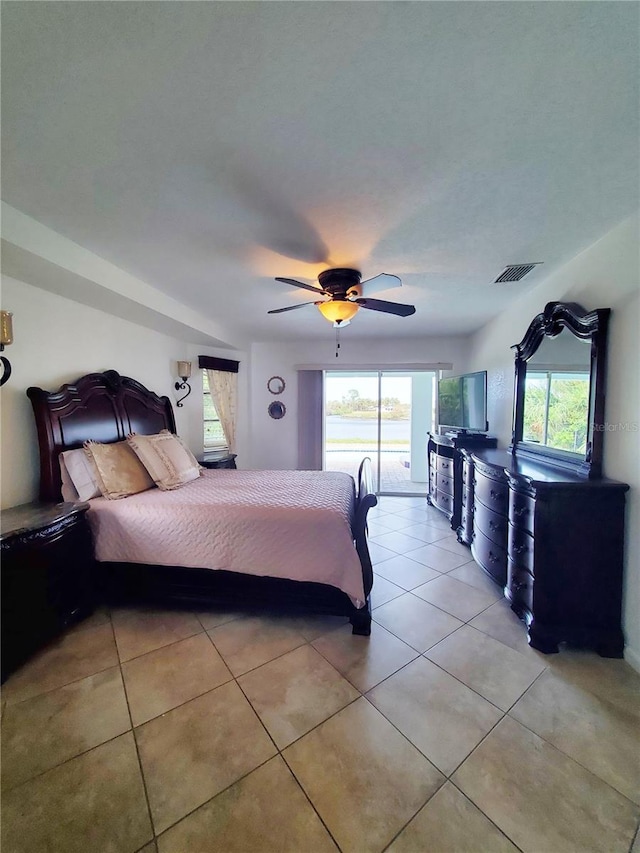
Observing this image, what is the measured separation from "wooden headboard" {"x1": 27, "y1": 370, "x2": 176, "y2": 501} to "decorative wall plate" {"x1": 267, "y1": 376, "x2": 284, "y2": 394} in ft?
6.68

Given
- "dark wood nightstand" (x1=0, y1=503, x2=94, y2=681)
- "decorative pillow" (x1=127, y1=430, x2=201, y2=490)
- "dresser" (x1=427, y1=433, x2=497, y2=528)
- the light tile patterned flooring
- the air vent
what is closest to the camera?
the light tile patterned flooring

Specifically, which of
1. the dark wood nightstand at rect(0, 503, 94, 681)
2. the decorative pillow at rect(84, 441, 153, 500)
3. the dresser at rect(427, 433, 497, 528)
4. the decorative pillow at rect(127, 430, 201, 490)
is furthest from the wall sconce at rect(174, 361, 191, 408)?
the dresser at rect(427, 433, 497, 528)

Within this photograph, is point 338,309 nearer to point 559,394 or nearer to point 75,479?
point 559,394

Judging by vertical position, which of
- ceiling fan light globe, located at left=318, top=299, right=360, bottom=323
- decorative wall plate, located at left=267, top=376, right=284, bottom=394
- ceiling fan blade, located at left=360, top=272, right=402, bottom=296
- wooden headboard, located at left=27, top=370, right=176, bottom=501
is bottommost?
wooden headboard, located at left=27, top=370, right=176, bottom=501

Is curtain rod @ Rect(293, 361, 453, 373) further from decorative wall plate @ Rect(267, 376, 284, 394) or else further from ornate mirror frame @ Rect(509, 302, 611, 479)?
ornate mirror frame @ Rect(509, 302, 611, 479)

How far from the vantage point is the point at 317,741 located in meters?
1.38

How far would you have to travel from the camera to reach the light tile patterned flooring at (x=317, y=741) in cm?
109

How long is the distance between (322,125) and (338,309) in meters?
1.20

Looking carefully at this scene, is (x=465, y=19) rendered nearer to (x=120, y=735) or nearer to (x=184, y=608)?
(x=120, y=735)

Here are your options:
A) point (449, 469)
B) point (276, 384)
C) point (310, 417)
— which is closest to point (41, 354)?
point (276, 384)

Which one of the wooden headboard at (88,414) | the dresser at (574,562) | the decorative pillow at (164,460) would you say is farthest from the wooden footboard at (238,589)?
the dresser at (574,562)

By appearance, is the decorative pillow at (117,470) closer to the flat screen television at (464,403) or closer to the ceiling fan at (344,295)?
the ceiling fan at (344,295)

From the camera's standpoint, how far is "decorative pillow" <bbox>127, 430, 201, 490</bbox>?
2.76 m

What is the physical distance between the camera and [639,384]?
69.0 inches
